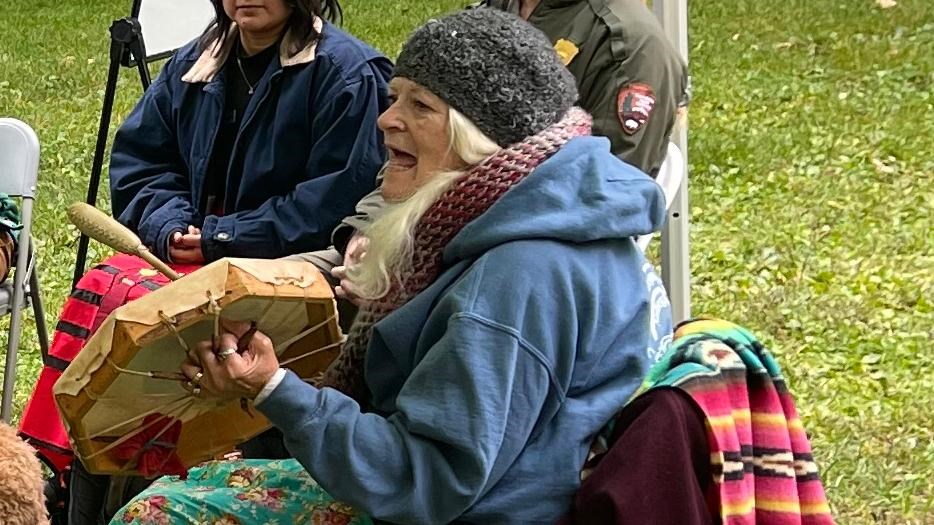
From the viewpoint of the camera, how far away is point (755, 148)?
23.4 feet

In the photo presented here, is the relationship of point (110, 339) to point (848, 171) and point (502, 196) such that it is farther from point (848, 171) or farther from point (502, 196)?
point (848, 171)

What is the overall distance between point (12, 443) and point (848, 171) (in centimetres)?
524

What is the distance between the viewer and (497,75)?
81.0 inches

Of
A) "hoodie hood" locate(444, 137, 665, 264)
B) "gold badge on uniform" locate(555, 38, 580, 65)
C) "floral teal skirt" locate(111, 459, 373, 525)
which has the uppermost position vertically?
"hoodie hood" locate(444, 137, 665, 264)

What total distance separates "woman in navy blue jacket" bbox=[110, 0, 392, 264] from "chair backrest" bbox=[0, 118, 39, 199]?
49cm

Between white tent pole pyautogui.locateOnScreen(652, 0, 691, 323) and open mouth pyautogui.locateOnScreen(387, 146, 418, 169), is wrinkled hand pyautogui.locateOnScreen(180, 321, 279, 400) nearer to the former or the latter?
open mouth pyautogui.locateOnScreen(387, 146, 418, 169)

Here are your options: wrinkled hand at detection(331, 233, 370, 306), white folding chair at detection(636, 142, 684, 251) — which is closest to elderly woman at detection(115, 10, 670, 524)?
wrinkled hand at detection(331, 233, 370, 306)

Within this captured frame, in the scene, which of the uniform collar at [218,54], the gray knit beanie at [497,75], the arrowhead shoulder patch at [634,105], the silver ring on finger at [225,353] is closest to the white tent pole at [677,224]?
the arrowhead shoulder patch at [634,105]

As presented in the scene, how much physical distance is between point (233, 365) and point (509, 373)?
1.37 ft

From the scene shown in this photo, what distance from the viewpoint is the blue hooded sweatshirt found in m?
1.90

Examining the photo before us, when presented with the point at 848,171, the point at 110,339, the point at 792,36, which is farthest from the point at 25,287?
the point at 792,36

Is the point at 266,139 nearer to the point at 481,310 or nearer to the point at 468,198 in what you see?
the point at 468,198

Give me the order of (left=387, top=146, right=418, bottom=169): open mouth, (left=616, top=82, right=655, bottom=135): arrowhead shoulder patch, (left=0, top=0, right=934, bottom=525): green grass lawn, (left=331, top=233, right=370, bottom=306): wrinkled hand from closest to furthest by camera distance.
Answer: (left=387, top=146, right=418, bottom=169): open mouth < (left=331, top=233, right=370, bottom=306): wrinkled hand < (left=616, top=82, right=655, bottom=135): arrowhead shoulder patch < (left=0, top=0, right=934, bottom=525): green grass lawn

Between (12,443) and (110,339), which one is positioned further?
(12,443)
